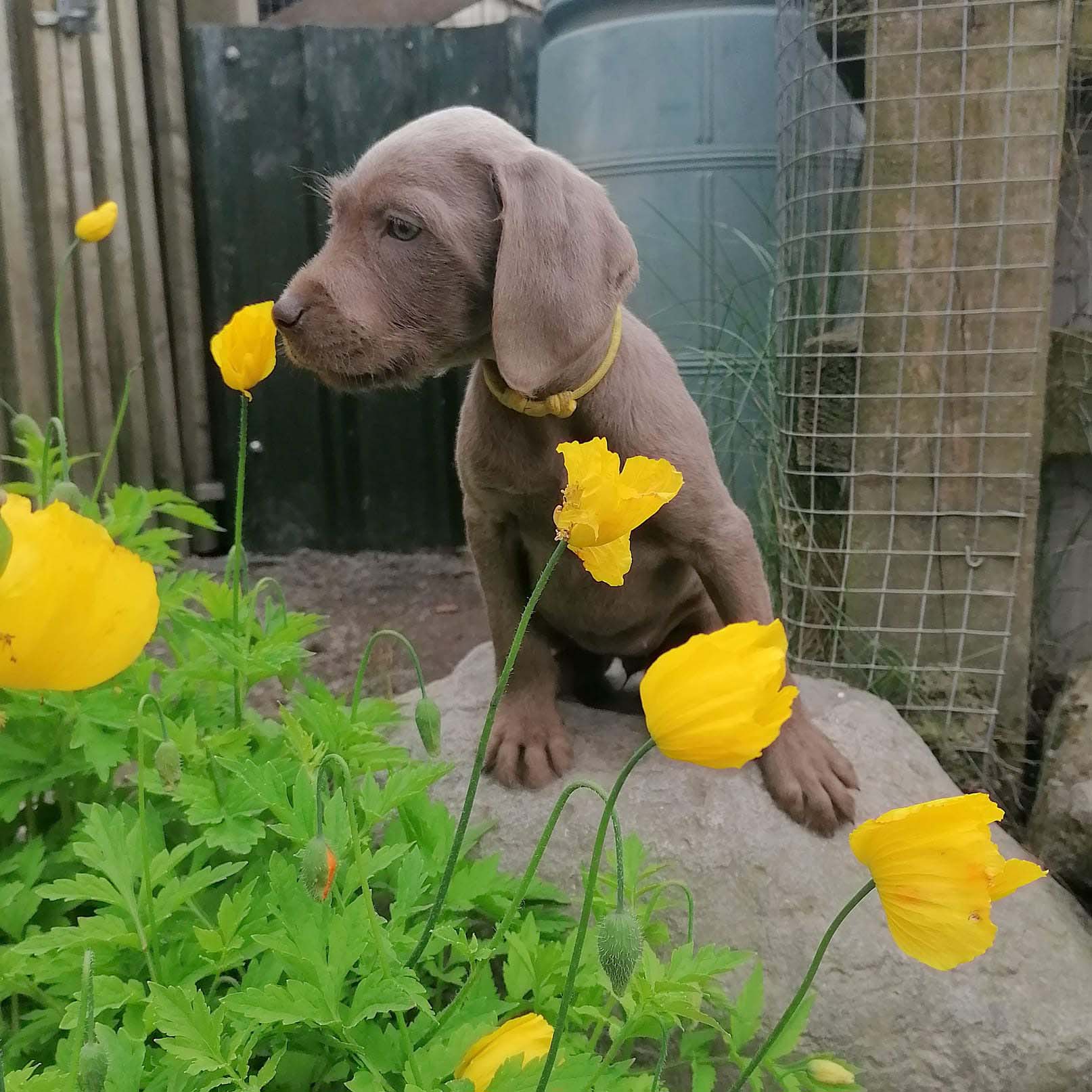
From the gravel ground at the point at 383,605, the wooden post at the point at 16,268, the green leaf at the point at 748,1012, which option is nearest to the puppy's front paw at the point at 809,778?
the green leaf at the point at 748,1012

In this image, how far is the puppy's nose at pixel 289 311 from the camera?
1315mm

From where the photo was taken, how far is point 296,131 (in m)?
3.94

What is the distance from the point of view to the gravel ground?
10.6 ft

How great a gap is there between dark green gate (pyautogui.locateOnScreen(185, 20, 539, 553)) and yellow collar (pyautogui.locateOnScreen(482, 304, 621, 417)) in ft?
8.48

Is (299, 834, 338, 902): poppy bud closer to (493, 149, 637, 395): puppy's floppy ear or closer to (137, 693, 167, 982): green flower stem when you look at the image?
(137, 693, 167, 982): green flower stem

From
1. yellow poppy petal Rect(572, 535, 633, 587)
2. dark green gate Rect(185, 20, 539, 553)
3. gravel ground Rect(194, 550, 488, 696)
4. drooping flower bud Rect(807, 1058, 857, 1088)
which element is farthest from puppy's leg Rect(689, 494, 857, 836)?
dark green gate Rect(185, 20, 539, 553)

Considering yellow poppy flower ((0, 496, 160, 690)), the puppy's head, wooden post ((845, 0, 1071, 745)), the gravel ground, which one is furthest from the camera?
the gravel ground

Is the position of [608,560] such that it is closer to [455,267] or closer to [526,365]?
[526,365]

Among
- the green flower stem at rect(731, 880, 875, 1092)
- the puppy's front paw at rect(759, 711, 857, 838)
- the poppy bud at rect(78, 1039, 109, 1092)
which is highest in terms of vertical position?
the poppy bud at rect(78, 1039, 109, 1092)

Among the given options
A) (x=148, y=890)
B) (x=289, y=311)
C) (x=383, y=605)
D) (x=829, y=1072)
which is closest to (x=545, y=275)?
(x=289, y=311)

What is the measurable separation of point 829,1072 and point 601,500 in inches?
23.4

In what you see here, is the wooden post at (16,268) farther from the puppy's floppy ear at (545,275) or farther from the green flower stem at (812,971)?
the green flower stem at (812,971)

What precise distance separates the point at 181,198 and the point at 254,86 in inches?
20.5

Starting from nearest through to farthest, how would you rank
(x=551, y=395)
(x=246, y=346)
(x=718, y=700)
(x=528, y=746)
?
(x=718, y=700) → (x=246, y=346) → (x=551, y=395) → (x=528, y=746)
